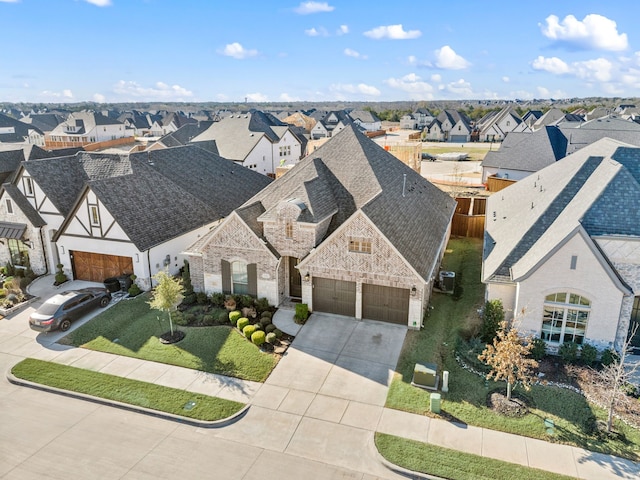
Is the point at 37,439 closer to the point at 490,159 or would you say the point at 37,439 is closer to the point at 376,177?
the point at 376,177

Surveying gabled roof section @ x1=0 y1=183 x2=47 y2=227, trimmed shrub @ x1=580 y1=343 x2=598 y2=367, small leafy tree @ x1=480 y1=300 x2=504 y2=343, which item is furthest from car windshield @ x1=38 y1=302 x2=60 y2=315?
trimmed shrub @ x1=580 y1=343 x2=598 y2=367

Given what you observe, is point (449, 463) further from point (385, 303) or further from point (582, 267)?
point (582, 267)

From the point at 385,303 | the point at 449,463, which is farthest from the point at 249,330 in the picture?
the point at 449,463

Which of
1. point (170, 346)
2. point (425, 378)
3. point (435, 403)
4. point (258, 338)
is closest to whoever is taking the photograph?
point (435, 403)

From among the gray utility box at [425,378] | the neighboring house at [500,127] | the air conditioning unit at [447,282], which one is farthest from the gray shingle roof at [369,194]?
the neighboring house at [500,127]

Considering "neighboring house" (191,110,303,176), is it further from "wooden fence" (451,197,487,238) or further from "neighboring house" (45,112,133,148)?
"neighboring house" (45,112,133,148)

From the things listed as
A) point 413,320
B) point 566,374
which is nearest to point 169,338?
point 413,320

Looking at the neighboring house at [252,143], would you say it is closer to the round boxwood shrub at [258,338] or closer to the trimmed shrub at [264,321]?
the trimmed shrub at [264,321]

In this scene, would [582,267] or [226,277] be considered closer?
[582,267]
